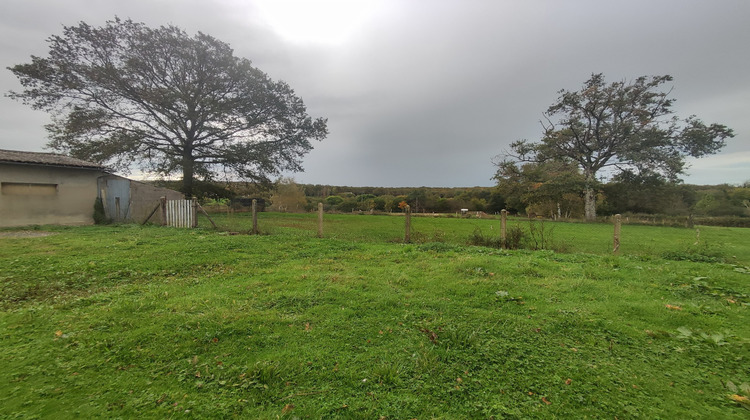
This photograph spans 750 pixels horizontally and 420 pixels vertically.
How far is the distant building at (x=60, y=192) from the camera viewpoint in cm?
1211

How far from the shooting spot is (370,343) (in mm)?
2814

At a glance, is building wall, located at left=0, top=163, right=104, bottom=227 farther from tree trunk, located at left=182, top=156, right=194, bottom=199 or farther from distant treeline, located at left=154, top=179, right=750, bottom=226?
distant treeline, located at left=154, top=179, right=750, bottom=226

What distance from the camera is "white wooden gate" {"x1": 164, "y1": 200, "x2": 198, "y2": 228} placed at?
462 inches

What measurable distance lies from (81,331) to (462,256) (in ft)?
20.1

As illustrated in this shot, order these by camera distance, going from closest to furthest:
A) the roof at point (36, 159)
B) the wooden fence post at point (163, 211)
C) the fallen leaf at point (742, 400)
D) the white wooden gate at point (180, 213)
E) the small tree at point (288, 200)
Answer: the fallen leaf at point (742, 400) → the white wooden gate at point (180, 213) → the roof at point (36, 159) → the wooden fence post at point (163, 211) → the small tree at point (288, 200)

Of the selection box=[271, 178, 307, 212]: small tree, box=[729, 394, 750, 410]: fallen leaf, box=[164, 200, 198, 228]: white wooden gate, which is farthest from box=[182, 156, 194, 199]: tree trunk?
box=[729, 394, 750, 410]: fallen leaf

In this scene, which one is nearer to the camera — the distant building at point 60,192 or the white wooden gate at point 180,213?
the white wooden gate at point 180,213

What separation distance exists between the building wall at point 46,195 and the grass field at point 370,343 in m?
10.9

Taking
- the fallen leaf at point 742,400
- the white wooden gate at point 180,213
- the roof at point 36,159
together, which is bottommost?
the fallen leaf at point 742,400

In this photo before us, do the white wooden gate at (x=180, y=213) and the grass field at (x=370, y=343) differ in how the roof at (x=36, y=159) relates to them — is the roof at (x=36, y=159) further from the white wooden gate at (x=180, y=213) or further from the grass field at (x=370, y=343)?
the grass field at (x=370, y=343)

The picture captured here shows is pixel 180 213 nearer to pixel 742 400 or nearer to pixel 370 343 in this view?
pixel 370 343

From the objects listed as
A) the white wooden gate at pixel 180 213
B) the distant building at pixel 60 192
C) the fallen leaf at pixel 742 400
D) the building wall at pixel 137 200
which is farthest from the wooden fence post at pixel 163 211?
the fallen leaf at pixel 742 400

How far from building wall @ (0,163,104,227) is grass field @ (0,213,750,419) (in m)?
10.9

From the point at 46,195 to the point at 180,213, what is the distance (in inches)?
256
